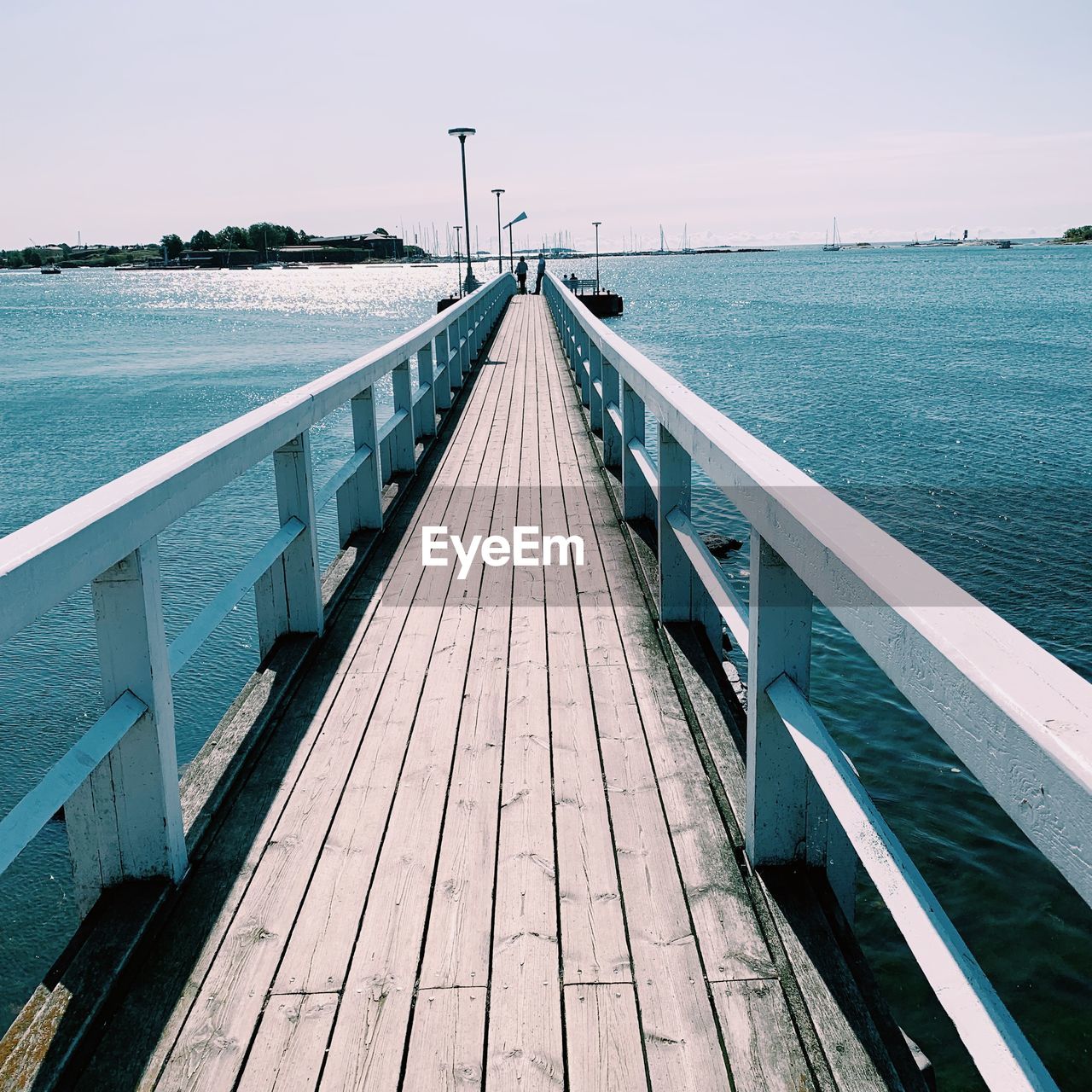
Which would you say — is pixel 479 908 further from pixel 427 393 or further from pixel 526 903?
pixel 427 393

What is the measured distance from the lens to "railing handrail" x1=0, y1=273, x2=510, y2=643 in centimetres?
186

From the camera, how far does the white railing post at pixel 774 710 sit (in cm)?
238

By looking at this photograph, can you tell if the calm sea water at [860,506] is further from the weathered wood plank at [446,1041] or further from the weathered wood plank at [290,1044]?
the weathered wood plank at [290,1044]

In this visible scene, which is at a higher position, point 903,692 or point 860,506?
point 903,692

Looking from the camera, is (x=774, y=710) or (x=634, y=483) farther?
(x=634, y=483)

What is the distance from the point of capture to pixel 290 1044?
2123 millimetres

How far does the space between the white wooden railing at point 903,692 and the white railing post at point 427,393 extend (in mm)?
5445

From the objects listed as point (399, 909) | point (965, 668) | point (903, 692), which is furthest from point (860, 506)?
point (965, 668)

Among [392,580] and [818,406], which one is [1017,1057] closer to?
[392,580]

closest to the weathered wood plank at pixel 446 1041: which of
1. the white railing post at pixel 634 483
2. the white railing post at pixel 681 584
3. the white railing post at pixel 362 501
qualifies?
the white railing post at pixel 681 584

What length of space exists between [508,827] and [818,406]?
25598mm

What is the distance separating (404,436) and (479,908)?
210 inches

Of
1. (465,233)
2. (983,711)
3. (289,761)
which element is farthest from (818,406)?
(983,711)

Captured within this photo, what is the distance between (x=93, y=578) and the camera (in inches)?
87.4
